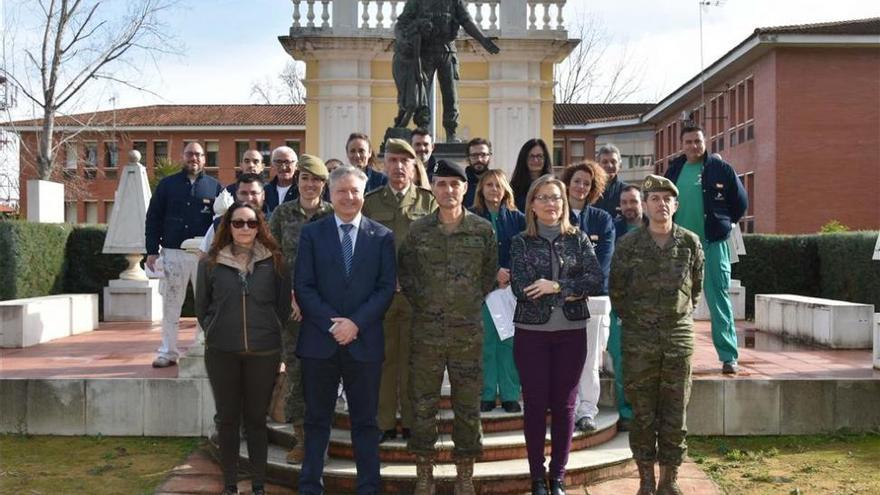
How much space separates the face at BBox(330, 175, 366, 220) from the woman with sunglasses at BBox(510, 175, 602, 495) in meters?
1.00

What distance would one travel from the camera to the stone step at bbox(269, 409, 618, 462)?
225 inches

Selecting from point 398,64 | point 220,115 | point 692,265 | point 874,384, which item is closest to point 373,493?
point 692,265

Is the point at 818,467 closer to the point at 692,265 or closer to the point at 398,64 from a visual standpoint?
the point at 692,265

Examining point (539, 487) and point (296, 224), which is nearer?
point (539, 487)

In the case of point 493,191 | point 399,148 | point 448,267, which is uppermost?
point 399,148

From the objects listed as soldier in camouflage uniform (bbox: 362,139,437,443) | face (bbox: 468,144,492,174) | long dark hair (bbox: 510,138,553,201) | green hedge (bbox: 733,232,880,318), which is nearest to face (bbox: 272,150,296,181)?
soldier in camouflage uniform (bbox: 362,139,437,443)

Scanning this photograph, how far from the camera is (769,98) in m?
27.2

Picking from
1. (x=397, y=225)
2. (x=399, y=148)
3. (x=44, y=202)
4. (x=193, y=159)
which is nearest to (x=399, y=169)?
(x=399, y=148)

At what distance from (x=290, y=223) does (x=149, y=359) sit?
3.44 meters

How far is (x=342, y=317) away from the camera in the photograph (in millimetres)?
4891

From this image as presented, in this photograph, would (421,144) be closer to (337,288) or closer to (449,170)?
(449,170)

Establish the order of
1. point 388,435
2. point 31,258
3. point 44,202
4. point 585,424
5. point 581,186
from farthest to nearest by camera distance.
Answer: point 44,202
point 31,258
point 585,424
point 581,186
point 388,435

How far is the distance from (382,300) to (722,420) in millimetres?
3452

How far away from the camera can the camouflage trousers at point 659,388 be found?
16.9 feet
